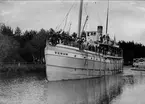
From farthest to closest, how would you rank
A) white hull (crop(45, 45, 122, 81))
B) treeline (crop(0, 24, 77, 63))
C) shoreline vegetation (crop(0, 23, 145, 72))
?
treeline (crop(0, 24, 77, 63))
shoreline vegetation (crop(0, 23, 145, 72))
white hull (crop(45, 45, 122, 81))

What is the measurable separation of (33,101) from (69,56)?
16.1 m

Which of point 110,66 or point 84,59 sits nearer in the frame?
point 84,59

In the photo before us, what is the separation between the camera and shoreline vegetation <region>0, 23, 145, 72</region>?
45350 mm

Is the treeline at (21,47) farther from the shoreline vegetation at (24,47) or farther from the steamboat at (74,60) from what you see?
the steamboat at (74,60)

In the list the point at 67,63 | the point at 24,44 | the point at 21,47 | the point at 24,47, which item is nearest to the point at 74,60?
the point at 67,63

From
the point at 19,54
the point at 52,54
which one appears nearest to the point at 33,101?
the point at 52,54

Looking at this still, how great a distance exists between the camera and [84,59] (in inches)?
1745

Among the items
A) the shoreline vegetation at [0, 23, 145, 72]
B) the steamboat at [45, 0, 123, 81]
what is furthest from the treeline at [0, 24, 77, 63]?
the steamboat at [45, 0, 123, 81]

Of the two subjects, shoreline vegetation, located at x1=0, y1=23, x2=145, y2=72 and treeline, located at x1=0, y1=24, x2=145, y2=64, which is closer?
shoreline vegetation, located at x1=0, y1=23, x2=145, y2=72

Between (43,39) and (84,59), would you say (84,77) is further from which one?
(43,39)

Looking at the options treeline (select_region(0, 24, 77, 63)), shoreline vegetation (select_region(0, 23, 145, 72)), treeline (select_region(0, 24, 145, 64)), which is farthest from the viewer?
treeline (select_region(0, 24, 77, 63))

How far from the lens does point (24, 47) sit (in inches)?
3595

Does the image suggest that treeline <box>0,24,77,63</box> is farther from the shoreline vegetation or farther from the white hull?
the white hull

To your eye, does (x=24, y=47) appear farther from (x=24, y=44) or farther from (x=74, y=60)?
(x=74, y=60)
